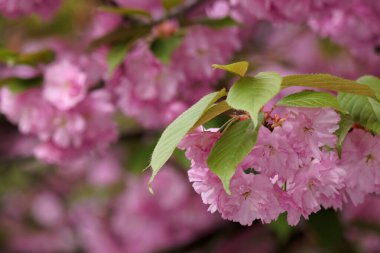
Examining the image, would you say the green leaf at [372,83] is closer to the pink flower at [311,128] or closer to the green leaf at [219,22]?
the pink flower at [311,128]

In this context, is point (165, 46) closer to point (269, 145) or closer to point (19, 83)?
point (19, 83)

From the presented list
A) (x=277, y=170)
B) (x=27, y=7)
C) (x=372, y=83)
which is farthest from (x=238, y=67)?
(x=27, y=7)

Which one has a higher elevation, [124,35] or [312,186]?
[312,186]

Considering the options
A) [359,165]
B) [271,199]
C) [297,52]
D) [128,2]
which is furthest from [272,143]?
[297,52]

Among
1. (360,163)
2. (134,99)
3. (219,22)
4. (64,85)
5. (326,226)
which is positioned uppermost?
(360,163)

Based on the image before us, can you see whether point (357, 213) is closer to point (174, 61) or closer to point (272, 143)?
point (174, 61)

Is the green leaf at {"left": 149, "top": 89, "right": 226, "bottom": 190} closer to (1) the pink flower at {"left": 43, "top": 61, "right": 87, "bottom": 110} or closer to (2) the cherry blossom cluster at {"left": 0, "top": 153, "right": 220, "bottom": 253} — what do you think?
(1) the pink flower at {"left": 43, "top": 61, "right": 87, "bottom": 110}

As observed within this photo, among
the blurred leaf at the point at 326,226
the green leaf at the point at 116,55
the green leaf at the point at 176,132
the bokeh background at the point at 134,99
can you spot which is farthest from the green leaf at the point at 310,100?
the blurred leaf at the point at 326,226
